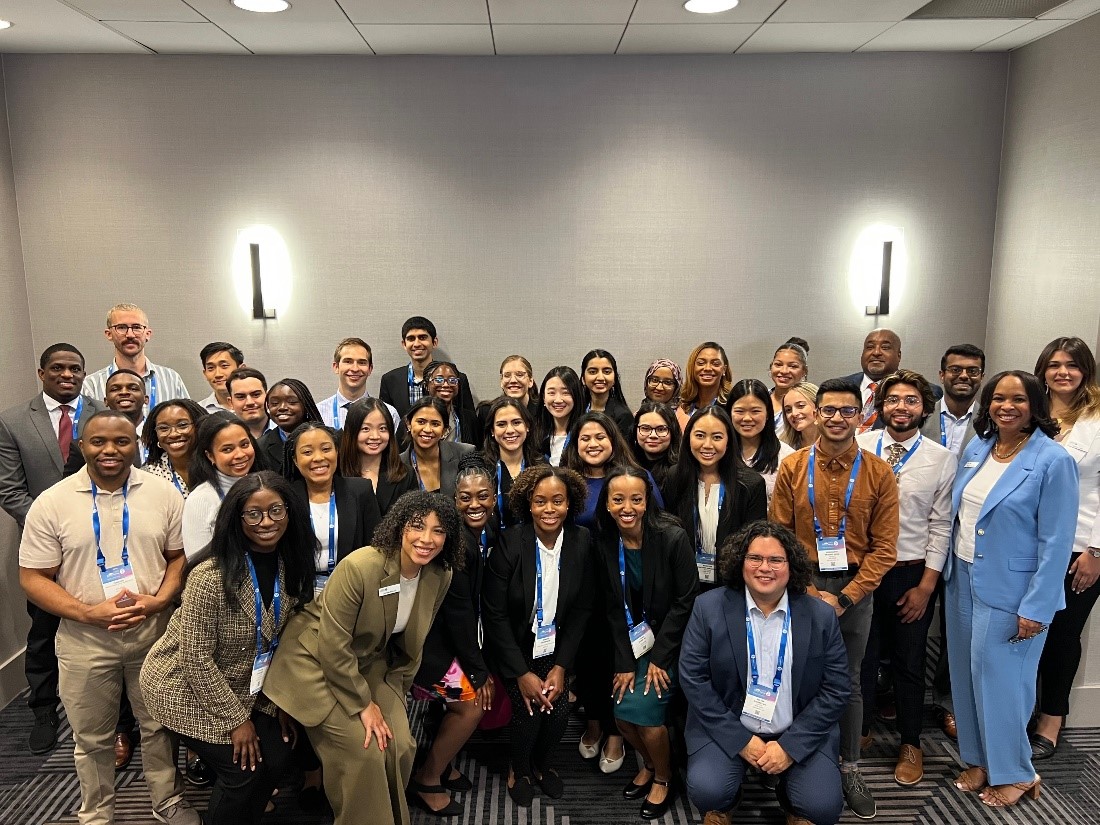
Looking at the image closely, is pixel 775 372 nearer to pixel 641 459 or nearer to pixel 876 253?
pixel 641 459

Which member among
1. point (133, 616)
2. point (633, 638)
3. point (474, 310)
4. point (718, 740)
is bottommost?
point (718, 740)

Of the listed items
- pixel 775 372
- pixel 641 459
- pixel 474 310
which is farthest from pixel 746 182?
pixel 641 459

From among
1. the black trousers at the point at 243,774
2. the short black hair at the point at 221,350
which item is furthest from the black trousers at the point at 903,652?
the short black hair at the point at 221,350

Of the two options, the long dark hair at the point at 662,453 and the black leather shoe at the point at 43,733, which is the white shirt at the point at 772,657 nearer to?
the long dark hair at the point at 662,453

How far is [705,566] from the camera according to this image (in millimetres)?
3387

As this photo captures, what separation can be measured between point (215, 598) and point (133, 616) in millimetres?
484

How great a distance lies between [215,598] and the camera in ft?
8.82

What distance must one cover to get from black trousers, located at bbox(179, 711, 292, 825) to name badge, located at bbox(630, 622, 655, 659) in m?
1.40

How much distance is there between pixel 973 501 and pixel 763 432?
91 centimetres

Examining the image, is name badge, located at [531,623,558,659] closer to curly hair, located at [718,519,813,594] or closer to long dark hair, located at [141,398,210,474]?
curly hair, located at [718,519,813,594]

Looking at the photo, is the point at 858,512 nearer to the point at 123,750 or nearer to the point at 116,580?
the point at 116,580

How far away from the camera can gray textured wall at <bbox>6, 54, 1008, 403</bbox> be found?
16.7ft

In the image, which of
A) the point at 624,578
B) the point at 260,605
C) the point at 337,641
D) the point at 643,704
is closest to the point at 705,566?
the point at 624,578

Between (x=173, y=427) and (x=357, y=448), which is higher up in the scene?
(x=173, y=427)
